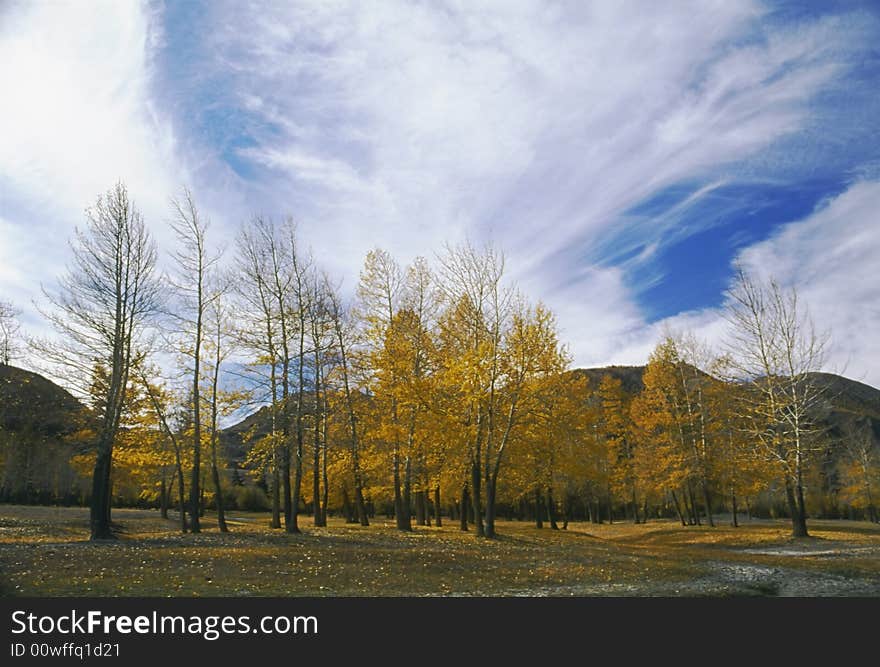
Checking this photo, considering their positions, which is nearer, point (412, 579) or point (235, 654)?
point (235, 654)

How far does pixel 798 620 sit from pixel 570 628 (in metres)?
3.81

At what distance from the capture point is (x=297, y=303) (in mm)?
25297

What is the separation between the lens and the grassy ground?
36.6ft

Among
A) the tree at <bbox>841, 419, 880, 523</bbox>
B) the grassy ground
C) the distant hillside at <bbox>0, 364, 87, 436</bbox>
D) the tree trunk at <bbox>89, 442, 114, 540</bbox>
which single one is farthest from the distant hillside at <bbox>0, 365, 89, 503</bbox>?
the tree at <bbox>841, 419, 880, 523</bbox>

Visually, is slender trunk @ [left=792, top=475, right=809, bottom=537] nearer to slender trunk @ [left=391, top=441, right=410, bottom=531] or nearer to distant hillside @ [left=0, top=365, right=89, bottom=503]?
slender trunk @ [left=391, top=441, right=410, bottom=531]

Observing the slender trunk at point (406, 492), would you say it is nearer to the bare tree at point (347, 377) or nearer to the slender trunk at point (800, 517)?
the bare tree at point (347, 377)

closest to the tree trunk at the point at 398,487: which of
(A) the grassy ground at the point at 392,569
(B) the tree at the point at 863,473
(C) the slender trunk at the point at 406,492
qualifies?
(C) the slender trunk at the point at 406,492

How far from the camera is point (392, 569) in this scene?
14133 mm

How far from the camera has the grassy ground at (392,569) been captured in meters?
11.2

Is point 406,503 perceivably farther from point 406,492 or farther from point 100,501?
point 100,501

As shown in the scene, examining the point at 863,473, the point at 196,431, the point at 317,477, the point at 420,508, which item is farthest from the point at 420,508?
the point at 863,473

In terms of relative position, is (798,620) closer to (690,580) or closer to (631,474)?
(690,580)

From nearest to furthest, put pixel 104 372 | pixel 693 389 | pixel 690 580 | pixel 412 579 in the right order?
pixel 412 579 < pixel 690 580 < pixel 104 372 < pixel 693 389

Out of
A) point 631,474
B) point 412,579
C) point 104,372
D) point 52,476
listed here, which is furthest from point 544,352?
point 52,476
